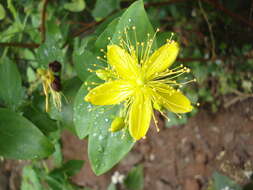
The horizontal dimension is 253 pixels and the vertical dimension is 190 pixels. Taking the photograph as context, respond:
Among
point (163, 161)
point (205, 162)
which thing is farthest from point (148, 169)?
point (205, 162)

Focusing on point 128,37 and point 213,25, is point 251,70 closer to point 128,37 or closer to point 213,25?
point 213,25

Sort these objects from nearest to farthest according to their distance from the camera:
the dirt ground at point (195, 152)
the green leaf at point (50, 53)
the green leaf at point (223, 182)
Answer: the green leaf at point (50, 53) → the green leaf at point (223, 182) → the dirt ground at point (195, 152)

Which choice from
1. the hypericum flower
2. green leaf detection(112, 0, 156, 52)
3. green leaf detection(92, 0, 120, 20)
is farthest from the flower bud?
green leaf detection(92, 0, 120, 20)

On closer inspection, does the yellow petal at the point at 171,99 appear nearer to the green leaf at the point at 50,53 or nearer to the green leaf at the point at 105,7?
the green leaf at the point at 50,53

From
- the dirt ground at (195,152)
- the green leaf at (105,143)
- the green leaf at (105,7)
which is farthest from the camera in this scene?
the dirt ground at (195,152)

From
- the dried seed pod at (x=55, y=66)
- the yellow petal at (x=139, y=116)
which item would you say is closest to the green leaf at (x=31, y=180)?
the dried seed pod at (x=55, y=66)

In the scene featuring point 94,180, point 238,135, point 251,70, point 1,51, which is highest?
point 1,51

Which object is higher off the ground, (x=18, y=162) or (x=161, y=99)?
(x=161, y=99)

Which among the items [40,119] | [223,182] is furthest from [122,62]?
[223,182]
